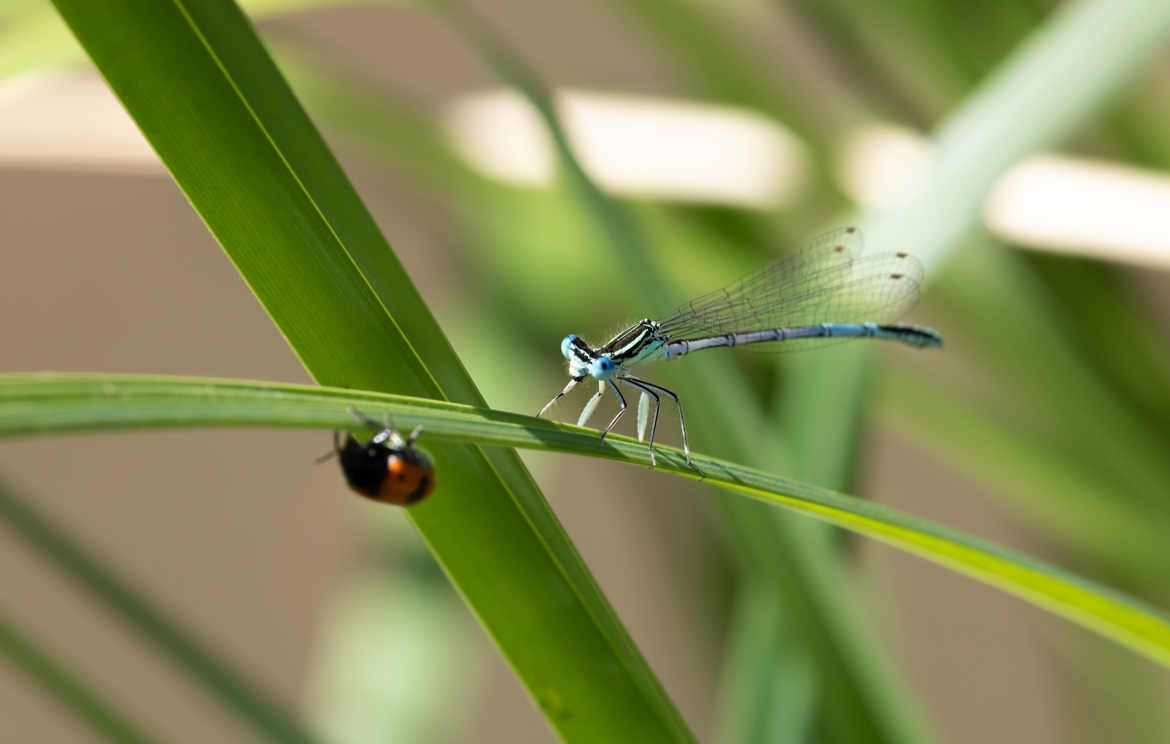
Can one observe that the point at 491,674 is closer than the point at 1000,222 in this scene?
No

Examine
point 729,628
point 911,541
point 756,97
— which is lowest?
point 911,541

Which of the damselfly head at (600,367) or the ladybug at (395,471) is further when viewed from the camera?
the damselfly head at (600,367)

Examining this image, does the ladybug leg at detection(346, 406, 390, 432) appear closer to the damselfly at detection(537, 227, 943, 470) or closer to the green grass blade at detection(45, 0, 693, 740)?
the green grass blade at detection(45, 0, 693, 740)

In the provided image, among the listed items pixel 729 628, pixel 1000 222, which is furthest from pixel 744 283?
pixel 729 628

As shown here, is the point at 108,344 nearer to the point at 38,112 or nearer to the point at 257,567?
the point at 257,567

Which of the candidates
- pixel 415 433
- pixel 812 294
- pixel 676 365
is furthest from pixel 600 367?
pixel 415 433

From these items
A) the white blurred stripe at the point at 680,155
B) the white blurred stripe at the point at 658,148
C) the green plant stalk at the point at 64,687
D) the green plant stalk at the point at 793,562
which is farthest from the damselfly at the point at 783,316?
the green plant stalk at the point at 64,687

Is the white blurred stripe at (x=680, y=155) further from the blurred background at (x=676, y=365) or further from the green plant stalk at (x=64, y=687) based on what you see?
the green plant stalk at (x=64, y=687)
